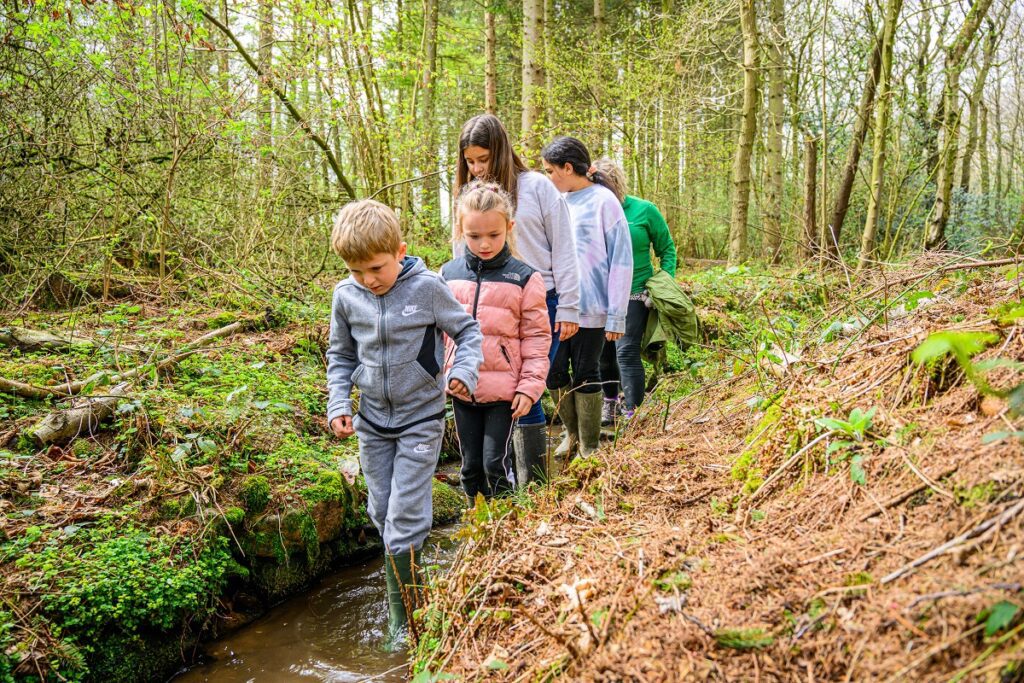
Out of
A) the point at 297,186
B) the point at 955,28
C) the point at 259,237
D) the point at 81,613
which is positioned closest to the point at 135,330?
the point at 259,237

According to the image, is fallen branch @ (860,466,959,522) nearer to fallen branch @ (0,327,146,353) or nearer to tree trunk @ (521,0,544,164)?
fallen branch @ (0,327,146,353)

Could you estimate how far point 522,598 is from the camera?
2.41 m

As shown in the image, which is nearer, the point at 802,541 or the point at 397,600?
the point at 802,541

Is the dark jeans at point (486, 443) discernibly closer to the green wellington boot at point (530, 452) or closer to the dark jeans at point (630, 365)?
the green wellington boot at point (530, 452)

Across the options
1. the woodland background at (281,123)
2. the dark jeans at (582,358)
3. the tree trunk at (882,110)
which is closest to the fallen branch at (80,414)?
the woodland background at (281,123)

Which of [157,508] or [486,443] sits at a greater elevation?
[486,443]

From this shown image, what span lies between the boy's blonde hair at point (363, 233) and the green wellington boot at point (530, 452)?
4.76ft

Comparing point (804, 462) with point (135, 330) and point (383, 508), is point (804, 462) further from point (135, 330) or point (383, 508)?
point (135, 330)

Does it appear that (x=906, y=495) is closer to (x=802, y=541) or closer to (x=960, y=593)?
(x=802, y=541)

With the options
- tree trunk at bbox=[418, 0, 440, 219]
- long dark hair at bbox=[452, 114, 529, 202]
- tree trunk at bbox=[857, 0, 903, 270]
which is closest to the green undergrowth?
long dark hair at bbox=[452, 114, 529, 202]

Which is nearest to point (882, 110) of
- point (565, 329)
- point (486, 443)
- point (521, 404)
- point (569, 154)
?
point (569, 154)

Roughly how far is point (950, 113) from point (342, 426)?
1017 cm

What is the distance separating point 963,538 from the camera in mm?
1660

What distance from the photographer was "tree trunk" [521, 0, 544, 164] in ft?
26.3
